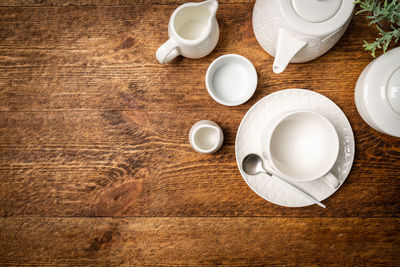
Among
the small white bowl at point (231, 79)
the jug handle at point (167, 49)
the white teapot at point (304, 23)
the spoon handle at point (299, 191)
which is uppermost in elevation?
the white teapot at point (304, 23)

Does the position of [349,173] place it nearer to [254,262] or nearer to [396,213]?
[396,213]

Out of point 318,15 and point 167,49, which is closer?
A: point 318,15

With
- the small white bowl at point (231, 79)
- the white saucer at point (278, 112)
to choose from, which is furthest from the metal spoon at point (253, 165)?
the small white bowl at point (231, 79)

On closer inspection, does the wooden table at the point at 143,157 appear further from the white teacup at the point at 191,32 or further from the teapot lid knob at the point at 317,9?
the teapot lid knob at the point at 317,9

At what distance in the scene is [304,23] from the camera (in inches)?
22.7

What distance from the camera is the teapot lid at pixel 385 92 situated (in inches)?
24.1

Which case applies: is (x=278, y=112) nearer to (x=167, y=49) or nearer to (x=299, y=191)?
(x=299, y=191)

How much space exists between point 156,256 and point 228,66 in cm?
59

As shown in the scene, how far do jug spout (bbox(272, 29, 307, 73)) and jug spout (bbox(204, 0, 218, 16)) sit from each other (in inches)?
6.8

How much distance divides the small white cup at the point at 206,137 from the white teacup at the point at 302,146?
0.14 meters

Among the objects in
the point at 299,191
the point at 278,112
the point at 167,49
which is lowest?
the point at 299,191

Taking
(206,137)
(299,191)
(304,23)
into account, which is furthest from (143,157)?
(304,23)

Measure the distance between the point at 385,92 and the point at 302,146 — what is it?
22cm

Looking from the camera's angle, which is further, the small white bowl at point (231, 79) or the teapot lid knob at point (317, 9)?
the small white bowl at point (231, 79)
